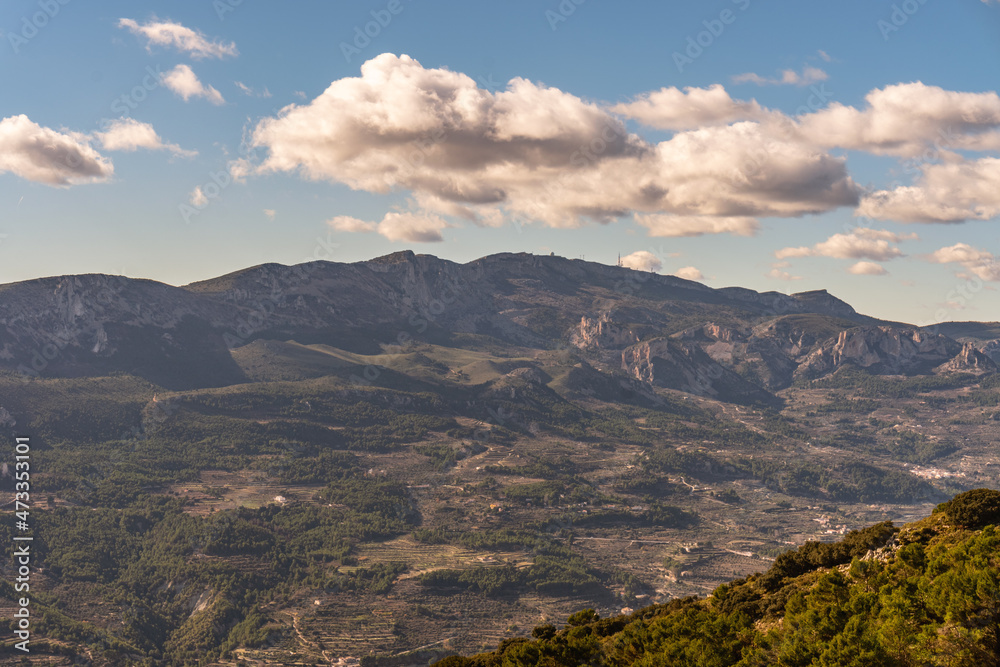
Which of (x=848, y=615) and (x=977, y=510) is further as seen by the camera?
(x=977, y=510)

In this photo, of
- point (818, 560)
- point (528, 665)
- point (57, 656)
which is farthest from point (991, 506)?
point (57, 656)

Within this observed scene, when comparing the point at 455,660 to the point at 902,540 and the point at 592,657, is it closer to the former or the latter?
the point at 592,657

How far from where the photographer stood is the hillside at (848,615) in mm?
53250

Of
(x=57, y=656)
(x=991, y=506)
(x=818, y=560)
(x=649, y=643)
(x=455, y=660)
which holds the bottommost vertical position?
(x=57, y=656)

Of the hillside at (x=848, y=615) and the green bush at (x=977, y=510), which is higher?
the green bush at (x=977, y=510)

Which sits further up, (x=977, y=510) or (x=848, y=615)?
(x=977, y=510)

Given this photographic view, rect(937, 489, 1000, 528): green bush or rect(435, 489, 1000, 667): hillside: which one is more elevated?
rect(937, 489, 1000, 528): green bush

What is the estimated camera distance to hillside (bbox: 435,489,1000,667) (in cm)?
5325

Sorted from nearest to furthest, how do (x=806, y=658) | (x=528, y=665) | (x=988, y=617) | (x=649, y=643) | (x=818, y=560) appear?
(x=988, y=617)
(x=806, y=658)
(x=649, y=643)
(x=528, y=665)
(x=818, y=560)

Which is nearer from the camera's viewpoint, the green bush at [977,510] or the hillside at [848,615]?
the hillside at [848,615]

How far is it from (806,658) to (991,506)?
28.3 metres

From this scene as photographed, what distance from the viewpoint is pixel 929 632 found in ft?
175

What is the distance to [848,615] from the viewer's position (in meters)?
60.8

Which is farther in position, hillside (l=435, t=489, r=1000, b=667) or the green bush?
the green bush
